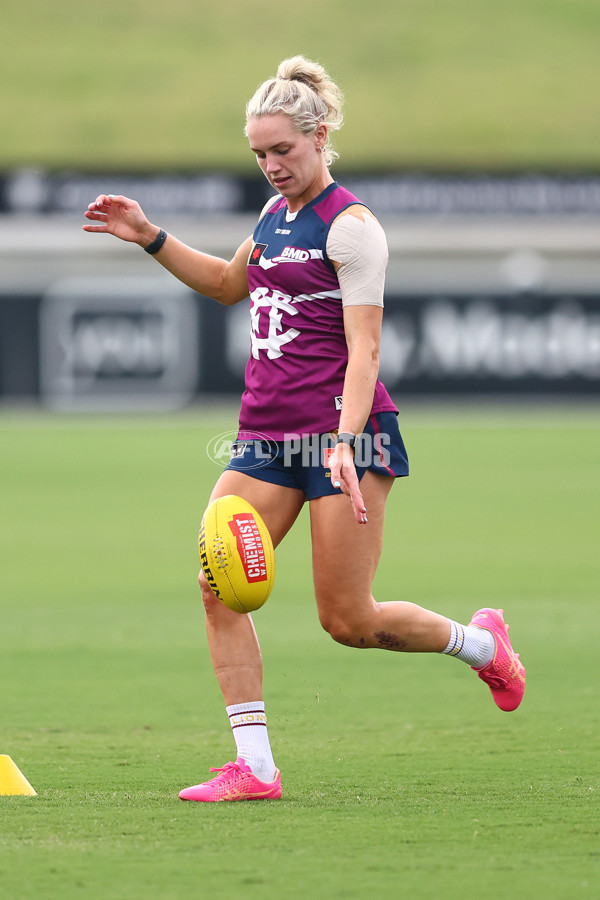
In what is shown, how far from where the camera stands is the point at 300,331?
186 inches

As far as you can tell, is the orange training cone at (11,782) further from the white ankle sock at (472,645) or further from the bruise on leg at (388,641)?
the white ankle sock at (472,645)

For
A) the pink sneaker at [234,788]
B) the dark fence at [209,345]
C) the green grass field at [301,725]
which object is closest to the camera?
the green grass field at [301,725]

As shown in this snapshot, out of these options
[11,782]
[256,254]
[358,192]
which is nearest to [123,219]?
[256,254]

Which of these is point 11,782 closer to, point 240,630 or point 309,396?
point 240,630

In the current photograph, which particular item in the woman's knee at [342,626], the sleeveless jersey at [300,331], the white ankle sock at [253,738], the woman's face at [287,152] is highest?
the woman's face at [287,152]

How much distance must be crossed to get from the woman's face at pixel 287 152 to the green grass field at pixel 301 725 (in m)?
1.98

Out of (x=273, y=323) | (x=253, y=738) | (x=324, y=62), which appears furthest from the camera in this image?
(x=324, y=62)

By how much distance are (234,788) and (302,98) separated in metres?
2.21

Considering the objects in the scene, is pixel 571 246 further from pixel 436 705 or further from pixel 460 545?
pixel 436 705

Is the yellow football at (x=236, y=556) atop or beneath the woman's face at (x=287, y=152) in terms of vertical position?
beneath

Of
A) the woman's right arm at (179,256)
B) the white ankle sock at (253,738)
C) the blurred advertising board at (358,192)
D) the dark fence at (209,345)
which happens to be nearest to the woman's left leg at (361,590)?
the white ankle sock at (253,738)

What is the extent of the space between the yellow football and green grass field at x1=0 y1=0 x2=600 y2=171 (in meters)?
26.0

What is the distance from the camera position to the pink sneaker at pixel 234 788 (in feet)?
14.8

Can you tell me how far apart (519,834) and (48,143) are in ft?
104
